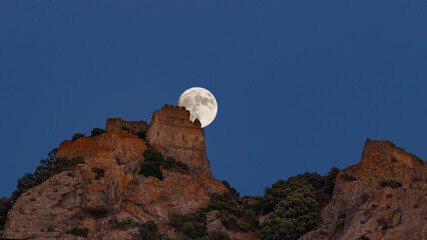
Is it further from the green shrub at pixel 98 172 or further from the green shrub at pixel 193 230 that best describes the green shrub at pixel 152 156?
the green shrub at pixel 193 230

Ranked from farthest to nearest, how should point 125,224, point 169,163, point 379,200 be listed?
point 169,163 < point 125,224 < point 379,200

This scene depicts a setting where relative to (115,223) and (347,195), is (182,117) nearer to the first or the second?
(115,223)

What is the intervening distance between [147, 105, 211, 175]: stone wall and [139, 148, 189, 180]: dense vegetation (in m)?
2.41

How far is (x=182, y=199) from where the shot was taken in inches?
2815

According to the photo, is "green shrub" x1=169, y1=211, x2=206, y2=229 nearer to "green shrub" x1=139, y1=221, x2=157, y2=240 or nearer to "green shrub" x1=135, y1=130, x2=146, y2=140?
"green shrub" x1=139, y1=221, x2=157, y2=240

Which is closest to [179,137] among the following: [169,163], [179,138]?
[179,138]

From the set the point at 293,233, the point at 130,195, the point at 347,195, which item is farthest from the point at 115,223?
the point at 347,195

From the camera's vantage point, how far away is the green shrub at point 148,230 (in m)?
64.2

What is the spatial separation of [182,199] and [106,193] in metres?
8.45

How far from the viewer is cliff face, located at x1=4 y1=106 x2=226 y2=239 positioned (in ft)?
207

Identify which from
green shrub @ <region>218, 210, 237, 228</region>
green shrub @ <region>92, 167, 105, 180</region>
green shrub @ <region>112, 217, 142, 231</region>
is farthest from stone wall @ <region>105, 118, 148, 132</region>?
green shrub @ <region>218, 210, 237, 228</region>

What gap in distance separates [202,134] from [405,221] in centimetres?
3773

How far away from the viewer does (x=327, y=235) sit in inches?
2259

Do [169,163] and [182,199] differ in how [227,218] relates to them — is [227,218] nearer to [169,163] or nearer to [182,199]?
[182,199]
